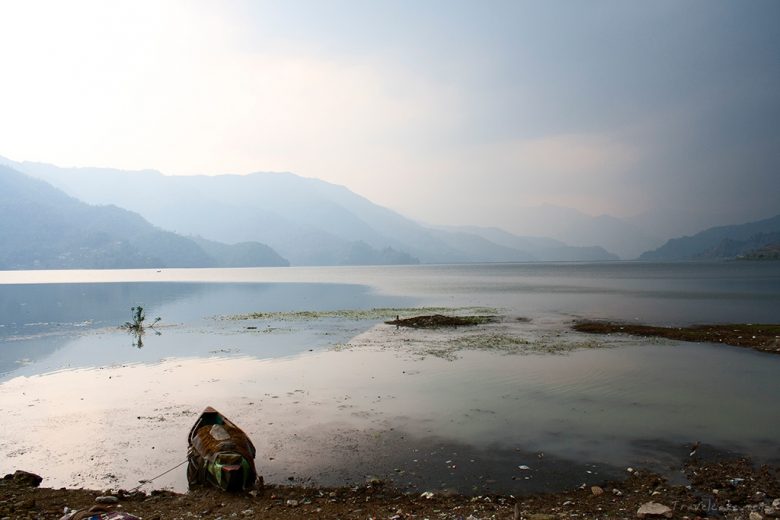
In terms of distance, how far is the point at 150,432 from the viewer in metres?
18.5

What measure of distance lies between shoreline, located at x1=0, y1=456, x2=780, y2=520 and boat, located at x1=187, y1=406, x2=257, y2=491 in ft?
1.19

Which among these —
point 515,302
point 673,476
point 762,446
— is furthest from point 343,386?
point 515,302

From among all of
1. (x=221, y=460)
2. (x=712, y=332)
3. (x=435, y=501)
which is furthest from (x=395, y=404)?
(x=712, y=332)

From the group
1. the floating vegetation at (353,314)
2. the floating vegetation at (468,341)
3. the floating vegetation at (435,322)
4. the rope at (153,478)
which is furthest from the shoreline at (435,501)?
the floating vegetation at (353,314)

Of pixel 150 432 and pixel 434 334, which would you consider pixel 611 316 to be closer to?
pixel 434 334

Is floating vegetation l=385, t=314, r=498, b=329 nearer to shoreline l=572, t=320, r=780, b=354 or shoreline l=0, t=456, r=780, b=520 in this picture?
shoreline l=572, t=320, r=780, b=354

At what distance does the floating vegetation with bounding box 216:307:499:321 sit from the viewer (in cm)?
5956

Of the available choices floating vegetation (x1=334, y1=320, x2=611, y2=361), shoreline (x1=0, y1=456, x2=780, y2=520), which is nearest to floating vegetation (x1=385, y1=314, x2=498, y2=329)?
floating vegetation (x1=334, y1=320, x2=611, y2=361)

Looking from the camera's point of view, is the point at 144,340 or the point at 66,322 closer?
the point at 144,340

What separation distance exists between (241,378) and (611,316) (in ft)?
155

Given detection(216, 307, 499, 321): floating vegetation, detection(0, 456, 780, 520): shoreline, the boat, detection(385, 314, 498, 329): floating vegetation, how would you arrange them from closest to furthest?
detection(0, 456, 780, 520): shoreline < the boat < detection(385, 314, 498, 329): floating vegetation < detection(216, 307, 499, 321): floating vegetation

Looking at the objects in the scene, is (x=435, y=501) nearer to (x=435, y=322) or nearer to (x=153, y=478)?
(x=153, y=478)

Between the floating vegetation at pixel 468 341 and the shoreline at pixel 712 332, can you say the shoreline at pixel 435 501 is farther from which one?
the shoreline at pixel 712 332

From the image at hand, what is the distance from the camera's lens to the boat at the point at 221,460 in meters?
13.1
